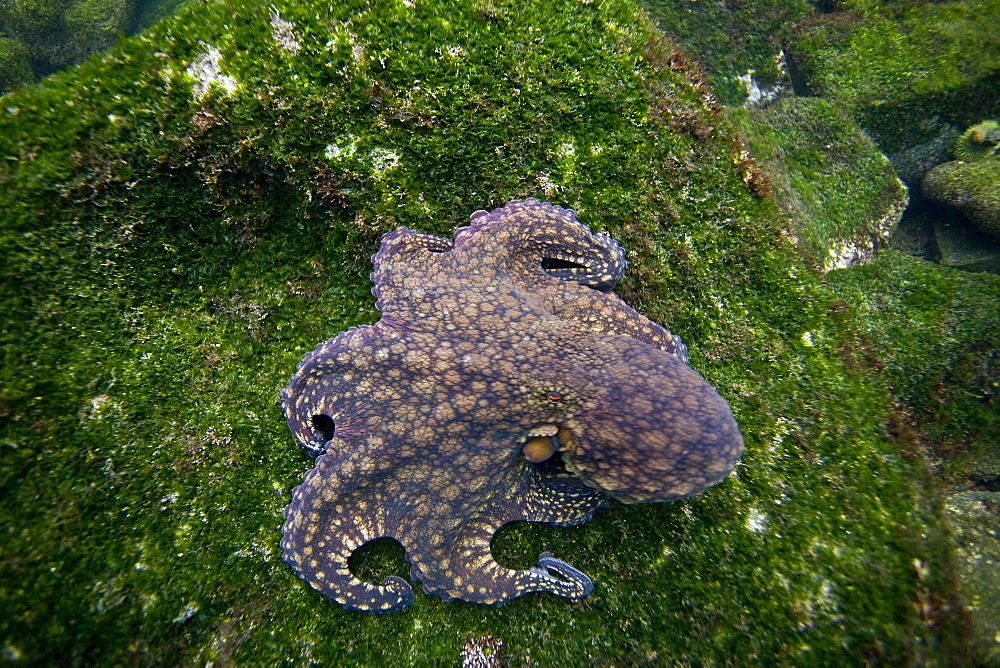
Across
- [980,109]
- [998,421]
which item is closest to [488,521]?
[998,421]

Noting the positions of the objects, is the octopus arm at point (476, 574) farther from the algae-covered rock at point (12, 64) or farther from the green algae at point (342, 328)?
the algae-covered rock at point (12, 64)

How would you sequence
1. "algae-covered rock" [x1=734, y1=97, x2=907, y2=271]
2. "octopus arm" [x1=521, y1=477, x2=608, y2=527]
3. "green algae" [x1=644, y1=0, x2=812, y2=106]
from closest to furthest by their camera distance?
"octopus arm" [x1=521, y1=477, x2=608, y2=527] < "algae-covered rock" [x1=734, y1=97, x2=907, y2=271] < "green algae" [x1=644, y1=0, x2=812, y2=106]

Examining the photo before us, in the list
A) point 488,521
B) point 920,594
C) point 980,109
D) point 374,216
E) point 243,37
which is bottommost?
point 488,521

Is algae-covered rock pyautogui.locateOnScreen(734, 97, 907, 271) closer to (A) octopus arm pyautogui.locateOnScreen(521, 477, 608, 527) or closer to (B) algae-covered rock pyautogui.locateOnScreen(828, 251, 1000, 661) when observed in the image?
(B) algae-covered rock pyautogui.locateOnScreen(828, 251, 1000, 661)

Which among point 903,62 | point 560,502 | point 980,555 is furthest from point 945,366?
point 560,502

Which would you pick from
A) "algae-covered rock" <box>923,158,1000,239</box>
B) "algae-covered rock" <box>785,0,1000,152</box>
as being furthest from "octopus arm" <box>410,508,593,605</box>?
"algae-covered rock" <box>785,0,1000,152</box>

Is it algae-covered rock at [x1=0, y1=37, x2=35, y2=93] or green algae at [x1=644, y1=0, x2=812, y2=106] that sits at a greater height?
green algae at [x1=644, y1=0, x2=812, y2=106]

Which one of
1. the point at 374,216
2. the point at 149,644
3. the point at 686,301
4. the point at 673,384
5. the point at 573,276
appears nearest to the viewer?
the point at 673,384

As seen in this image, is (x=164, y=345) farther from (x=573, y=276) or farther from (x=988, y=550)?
(x=988, y=550)
